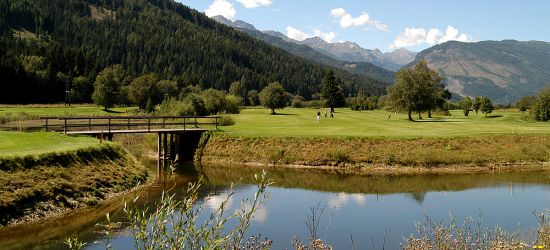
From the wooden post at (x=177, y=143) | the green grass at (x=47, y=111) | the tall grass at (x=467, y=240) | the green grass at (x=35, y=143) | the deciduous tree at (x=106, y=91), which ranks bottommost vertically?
the wooden post at (x=177, y=143)

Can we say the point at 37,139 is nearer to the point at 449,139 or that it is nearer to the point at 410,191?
the point at 410,191

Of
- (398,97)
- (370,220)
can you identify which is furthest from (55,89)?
(370,220)

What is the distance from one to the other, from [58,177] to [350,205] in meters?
17.1

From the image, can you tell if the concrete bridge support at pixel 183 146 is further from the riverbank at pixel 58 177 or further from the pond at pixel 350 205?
the riverbank at pixel 58 177

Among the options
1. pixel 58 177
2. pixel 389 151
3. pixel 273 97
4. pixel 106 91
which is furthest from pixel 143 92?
pixel 58 177

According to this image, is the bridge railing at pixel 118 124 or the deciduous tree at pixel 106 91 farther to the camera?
the deciduous tree at pixel 106 91

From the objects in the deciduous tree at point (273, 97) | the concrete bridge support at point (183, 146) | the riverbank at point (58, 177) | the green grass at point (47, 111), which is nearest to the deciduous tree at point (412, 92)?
the deciduous tree at point (273, 97)

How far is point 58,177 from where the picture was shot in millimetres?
27656

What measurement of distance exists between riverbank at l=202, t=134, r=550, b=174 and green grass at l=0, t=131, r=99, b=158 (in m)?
17.8

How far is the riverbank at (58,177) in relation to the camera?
24016mm

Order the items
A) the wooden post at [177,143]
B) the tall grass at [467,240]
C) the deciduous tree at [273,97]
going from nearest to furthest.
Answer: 1. the tall grass at [467,240]
2. the wooden post at [177,143]
3. the deciduous tree at [273,97]

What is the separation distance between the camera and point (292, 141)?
52.0 metres

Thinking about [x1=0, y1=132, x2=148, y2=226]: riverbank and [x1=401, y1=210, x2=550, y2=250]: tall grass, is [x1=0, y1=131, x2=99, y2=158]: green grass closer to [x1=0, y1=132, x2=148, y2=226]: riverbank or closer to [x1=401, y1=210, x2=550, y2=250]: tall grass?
[x1=0, y1=132, x2=148, y2=226]: riverbank

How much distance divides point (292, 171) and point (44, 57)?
110 m
